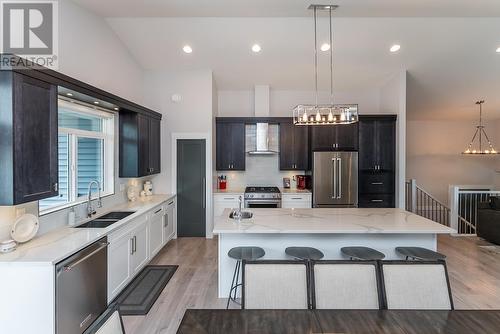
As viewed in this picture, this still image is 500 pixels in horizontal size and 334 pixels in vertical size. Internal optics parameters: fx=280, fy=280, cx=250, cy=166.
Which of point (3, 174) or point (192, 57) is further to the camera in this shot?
point (192, 57)

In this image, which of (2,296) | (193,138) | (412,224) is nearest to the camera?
(2,296)

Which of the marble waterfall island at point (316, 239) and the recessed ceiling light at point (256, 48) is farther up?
the recessed ceiling light at point (256, 48)

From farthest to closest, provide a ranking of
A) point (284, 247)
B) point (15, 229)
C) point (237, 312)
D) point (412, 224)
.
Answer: point (284, 247), point (412, 224), point (15, 229), point (237, 312)

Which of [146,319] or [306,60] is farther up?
[306,60]

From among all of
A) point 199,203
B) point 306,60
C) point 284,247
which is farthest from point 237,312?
point 306,60

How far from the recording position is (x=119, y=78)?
4.60 m

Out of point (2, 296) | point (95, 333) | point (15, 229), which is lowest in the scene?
point (2, 296)

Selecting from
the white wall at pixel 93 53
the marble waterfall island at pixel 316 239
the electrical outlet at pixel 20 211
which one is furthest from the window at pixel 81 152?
the marble waterfall island at pixel 316 239

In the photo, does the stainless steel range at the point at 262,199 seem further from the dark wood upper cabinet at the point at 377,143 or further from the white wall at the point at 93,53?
the white wall at the point at 93,53

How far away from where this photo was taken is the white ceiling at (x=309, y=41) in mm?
3889

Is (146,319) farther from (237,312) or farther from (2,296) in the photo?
(237,312)

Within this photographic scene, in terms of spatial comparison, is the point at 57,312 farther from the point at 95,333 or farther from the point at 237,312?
the point at 237,312

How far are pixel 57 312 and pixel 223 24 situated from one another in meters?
4.15
